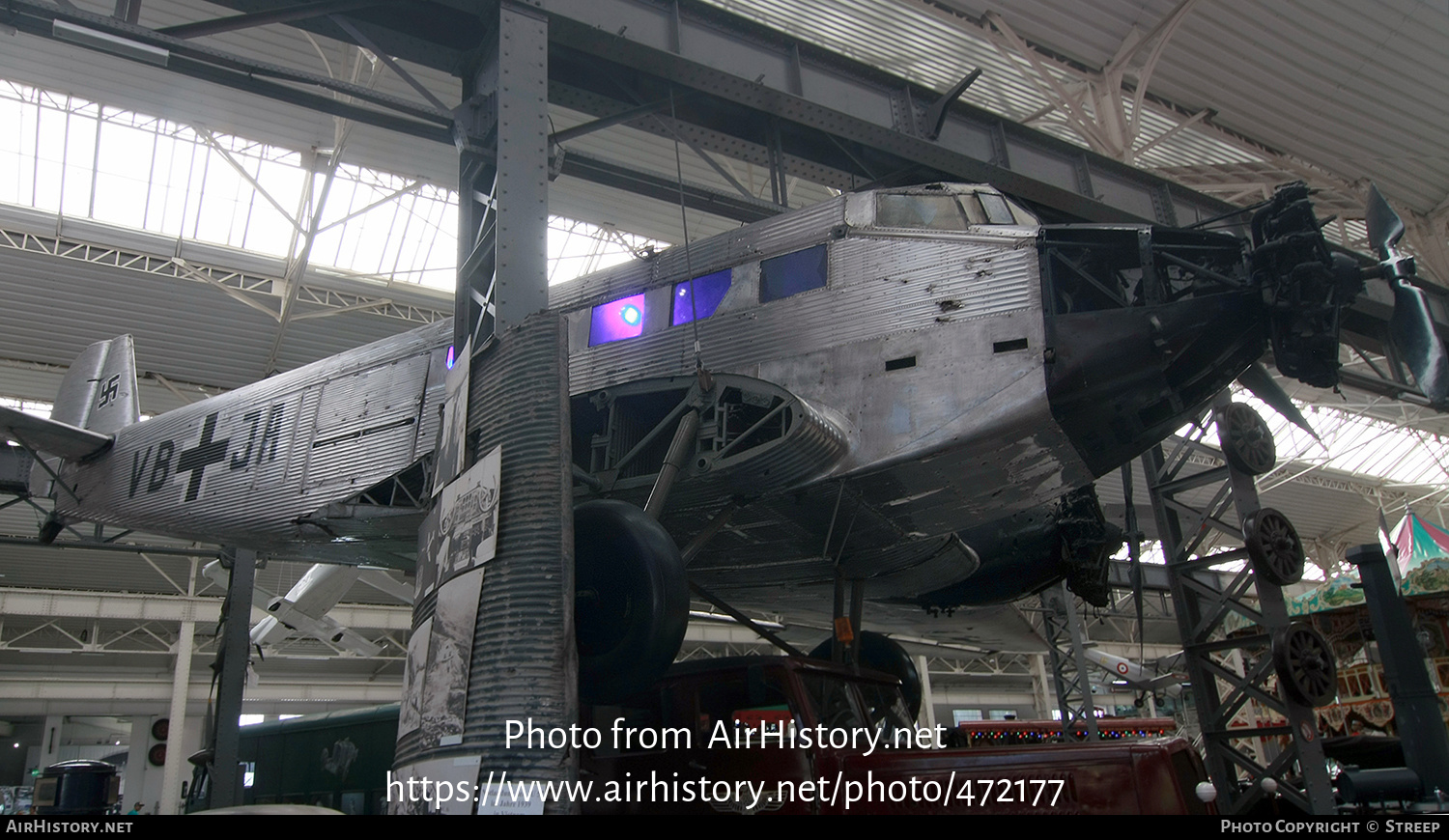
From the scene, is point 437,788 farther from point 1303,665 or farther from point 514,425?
point 1303,665

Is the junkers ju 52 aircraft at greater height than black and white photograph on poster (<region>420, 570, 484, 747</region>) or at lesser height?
greater

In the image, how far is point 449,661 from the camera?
5.36 m

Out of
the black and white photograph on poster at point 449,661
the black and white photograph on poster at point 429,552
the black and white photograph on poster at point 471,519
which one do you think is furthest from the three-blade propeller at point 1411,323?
the black and white photograph on poster at point 429,552

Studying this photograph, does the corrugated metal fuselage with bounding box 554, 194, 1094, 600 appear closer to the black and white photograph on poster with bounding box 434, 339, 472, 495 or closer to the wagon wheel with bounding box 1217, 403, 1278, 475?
the black and white photograph on poster with bounding box 434, 339, 472, 495

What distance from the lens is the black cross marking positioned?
416 inches

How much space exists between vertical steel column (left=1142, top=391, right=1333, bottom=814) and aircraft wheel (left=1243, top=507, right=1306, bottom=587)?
5.4 inches

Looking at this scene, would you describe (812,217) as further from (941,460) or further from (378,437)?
(378,437)

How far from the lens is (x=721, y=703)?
6.33 metres

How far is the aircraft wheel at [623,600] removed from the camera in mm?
5477

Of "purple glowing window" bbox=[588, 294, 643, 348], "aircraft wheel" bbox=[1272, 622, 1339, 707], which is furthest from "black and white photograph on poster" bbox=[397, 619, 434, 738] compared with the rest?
"aircraft wheel" bbox=[1272, 622, 1339, 707]

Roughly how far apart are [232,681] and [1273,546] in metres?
12.4

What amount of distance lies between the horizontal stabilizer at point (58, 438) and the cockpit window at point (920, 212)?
10.2m

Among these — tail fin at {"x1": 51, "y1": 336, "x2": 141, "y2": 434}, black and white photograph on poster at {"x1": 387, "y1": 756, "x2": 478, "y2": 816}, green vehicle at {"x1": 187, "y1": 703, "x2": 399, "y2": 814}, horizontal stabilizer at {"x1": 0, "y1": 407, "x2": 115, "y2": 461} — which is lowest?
black and white photograph on poster at {"x1": 387, "y1": 756, "x2": 478, "y2": 816}

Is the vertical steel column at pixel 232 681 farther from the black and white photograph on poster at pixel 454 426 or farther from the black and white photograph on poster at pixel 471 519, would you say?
the black and white photograph on poster at pixel 471 519
